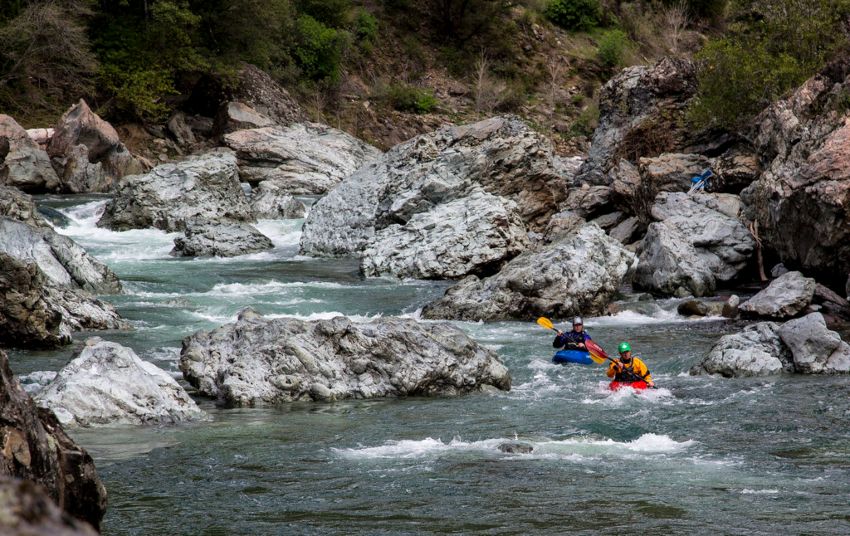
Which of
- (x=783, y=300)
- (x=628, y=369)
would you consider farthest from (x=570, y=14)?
(x=628, y=369)

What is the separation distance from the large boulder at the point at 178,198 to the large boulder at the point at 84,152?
418 cm

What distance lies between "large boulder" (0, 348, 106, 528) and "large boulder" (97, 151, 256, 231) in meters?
20.9

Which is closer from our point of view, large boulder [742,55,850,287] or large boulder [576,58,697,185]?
large boulder [742,55,850,287]

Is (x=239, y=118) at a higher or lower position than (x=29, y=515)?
higher

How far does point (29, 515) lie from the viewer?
183 cm

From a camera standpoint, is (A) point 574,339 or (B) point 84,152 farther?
(B) point 84,152

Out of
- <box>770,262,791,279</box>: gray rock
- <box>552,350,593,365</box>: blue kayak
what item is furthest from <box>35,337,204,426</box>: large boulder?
<box>770,262,791,279</box>: gray rock

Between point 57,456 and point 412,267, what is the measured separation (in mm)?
16208

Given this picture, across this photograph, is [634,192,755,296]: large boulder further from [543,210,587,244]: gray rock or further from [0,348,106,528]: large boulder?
[0,348,106,528]: large boulder

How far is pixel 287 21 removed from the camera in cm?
4409

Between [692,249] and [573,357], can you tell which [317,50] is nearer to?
[692,249]

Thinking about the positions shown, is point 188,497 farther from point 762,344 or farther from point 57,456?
point 762,344

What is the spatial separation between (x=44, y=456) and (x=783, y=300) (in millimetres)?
13592

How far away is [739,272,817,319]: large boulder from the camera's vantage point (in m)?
15.8
